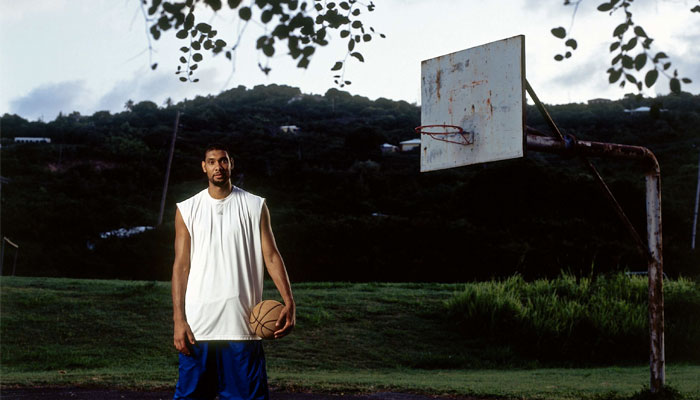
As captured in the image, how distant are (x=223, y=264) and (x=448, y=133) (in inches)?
200

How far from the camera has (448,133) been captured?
366 inches

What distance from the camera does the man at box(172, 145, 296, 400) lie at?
4.68 metres

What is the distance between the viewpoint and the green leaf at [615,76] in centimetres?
516

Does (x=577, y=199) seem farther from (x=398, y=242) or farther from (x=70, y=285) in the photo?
(x=70, y=285)

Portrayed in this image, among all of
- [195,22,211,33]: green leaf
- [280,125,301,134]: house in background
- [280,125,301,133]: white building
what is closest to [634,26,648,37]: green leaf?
[195,22,211,33]: green leaf

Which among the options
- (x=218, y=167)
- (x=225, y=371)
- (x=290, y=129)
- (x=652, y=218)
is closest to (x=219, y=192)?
(x=218, y=167)

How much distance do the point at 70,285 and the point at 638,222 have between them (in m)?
21.8

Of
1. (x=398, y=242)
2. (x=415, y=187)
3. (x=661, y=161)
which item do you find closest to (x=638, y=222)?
(x=398, y=242)

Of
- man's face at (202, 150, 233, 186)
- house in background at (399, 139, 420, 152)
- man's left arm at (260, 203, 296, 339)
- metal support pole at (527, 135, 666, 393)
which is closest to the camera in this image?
man's left arm at (260, 203, 296, 339)

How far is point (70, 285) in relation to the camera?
1878cm

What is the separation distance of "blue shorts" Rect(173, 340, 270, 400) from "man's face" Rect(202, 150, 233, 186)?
1022 millimetres

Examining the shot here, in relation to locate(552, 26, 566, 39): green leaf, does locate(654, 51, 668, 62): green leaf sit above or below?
below

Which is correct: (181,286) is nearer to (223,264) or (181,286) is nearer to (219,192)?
(223,264)

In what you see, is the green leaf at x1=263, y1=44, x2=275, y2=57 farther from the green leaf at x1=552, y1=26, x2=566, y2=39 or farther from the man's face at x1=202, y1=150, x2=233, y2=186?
the green leaf at x1=552, y1=26, x2=566, y2=39
